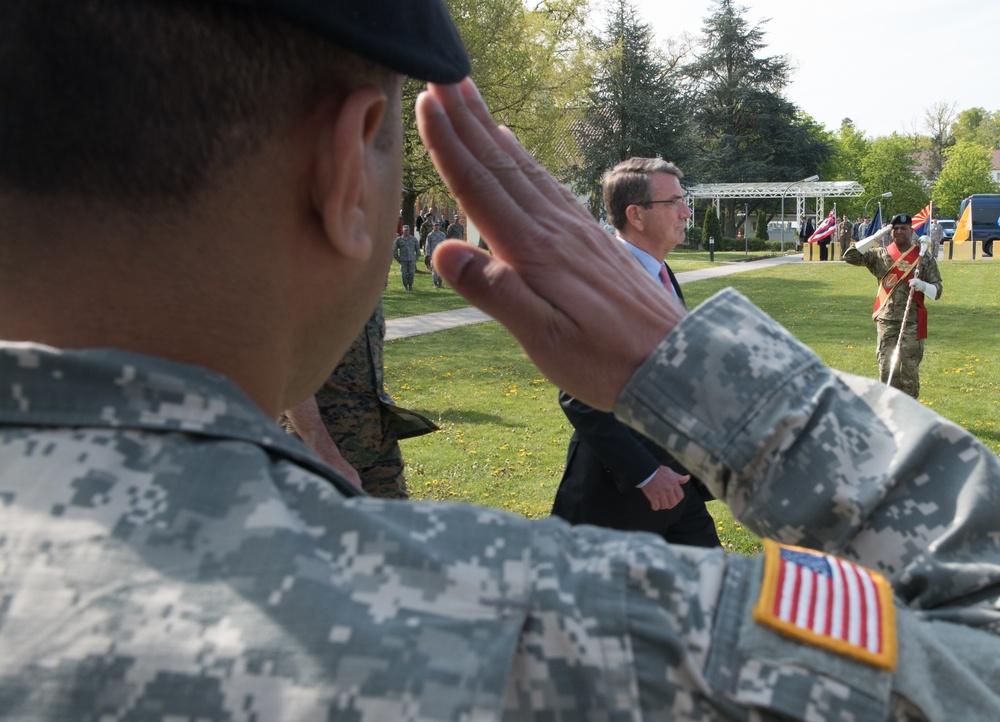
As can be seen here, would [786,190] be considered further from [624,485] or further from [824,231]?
[624,485]

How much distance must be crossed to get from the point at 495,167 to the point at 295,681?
0.80 m

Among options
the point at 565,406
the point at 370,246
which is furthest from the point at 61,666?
the point at 565,406

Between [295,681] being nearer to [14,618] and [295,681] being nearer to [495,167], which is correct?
[14,618]

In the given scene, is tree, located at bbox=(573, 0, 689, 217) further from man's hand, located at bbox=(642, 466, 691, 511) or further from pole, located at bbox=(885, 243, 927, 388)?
man's hand, located at bbox=(642, 466, 691, 511)

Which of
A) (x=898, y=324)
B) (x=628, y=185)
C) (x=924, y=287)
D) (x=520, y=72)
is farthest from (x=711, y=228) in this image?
(x=628, y=185)

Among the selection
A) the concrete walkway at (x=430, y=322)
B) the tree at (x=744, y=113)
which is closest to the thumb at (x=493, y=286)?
the concrete walkway at (x=430, y=322)

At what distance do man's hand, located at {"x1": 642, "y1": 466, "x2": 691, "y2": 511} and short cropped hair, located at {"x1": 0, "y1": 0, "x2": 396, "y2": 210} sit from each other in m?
3.25

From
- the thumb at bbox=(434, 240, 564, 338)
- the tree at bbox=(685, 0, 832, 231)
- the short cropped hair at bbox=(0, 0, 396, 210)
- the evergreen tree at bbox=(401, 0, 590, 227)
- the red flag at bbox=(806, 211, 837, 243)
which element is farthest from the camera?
the tree at bbox=(685, 0, 832, 231)

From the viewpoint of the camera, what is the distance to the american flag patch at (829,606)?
2.93 ft

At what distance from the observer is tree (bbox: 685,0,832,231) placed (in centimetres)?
5841

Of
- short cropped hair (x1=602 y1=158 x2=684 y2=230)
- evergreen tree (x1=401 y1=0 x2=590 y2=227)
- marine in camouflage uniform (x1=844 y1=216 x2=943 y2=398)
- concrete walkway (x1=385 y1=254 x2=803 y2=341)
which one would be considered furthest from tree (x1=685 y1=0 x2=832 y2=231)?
short cropped hair (x1=602 y1=158 x2=684 y2=230)

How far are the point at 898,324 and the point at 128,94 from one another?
1063 centimetres

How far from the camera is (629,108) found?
45.7 metres

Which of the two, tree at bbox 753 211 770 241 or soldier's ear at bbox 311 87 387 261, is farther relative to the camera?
tree at bbox 753 211 770 241
